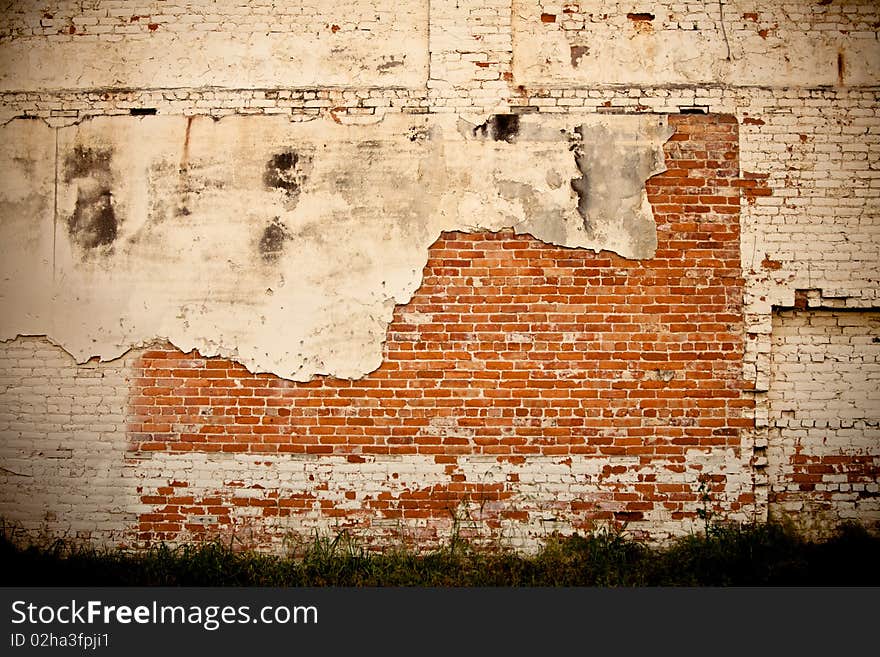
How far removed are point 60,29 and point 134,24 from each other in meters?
0.57

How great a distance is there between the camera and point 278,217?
457cm

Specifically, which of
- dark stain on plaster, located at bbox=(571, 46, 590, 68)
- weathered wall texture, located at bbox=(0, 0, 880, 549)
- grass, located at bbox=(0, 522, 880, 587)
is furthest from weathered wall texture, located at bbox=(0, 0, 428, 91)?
grass, located at bbox=(0, 522, 880, 587)

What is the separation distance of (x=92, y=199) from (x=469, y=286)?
2882 millimetres

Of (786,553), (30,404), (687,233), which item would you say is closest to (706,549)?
(786,553)

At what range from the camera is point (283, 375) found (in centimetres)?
455

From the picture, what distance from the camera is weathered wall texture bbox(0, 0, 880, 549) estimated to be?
4.52 meters

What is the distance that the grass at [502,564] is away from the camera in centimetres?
419

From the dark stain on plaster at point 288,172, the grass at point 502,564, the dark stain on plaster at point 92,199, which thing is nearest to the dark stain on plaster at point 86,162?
the dark stain on plaster at point 92,199

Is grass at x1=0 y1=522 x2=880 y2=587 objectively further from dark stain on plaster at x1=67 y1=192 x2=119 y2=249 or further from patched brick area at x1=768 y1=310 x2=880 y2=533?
dark stain on plaster at x1=67 y1=192 x2=119 y2=249

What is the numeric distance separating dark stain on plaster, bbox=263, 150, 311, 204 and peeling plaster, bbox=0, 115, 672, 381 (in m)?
0.01

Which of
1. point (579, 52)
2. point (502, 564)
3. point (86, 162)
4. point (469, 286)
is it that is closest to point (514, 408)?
point (469, 286)

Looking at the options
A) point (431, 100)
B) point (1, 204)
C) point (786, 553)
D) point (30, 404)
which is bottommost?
point (786, 553)

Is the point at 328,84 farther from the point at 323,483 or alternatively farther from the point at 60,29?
the point at 323,483

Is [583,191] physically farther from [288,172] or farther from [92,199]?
[92,199]
